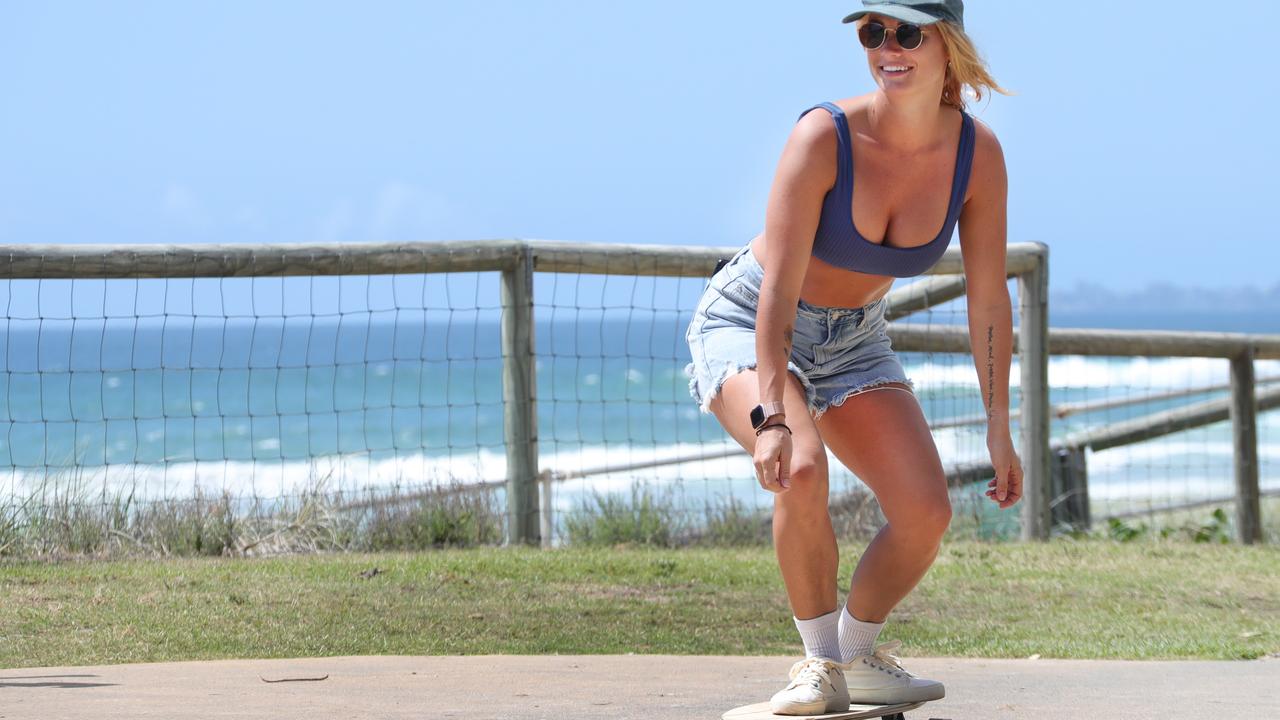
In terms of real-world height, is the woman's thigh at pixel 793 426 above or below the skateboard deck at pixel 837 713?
above

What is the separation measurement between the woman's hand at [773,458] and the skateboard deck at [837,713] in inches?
20.5

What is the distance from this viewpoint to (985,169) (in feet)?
12.7

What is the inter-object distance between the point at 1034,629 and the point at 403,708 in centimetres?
265

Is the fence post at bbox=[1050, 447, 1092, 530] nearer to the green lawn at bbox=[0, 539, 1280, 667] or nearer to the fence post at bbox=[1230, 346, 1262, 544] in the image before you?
the fence post at bbox=[1230, 346, 1262, 544]

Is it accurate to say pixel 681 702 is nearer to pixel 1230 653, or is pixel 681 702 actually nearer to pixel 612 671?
pixel 612 671

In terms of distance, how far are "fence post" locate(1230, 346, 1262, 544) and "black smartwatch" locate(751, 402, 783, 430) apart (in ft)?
18.0

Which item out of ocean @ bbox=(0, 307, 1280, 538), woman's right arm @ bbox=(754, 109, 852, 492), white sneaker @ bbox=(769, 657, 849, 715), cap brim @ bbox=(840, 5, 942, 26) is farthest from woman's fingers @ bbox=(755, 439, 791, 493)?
ocean @ bbox=(0, 307, 1280, 538)

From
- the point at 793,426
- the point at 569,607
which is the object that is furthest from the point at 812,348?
the point at 569,607

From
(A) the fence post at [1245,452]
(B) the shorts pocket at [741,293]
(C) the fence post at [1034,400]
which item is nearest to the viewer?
(B) the shorts pocket at [741,293]

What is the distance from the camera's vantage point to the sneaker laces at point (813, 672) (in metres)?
3.52

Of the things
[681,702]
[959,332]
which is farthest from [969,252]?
[959,332]

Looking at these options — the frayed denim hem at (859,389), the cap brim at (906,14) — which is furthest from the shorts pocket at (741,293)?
the cap brim at (906,14)

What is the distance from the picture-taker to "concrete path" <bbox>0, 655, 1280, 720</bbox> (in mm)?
3887

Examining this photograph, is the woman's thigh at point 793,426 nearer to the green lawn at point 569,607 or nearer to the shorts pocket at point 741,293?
the shorts pocket at point 741,293
